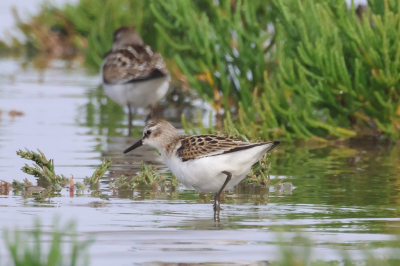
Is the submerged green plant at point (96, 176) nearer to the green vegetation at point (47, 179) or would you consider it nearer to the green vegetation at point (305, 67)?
the green vegetation at point (47, 179)

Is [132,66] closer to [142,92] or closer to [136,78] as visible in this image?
[136,78]

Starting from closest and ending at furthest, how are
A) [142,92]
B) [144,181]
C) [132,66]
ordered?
1. [144,181]
2. [142,92]
3. [132,66]

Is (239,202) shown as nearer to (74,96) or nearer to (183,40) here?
(183,40)

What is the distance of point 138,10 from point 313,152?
45.1ft

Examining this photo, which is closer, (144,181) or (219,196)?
(219,196)

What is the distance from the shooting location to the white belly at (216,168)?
8555 millimetres

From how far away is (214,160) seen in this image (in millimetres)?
8688

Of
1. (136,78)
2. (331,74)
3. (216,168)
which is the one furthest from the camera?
(136,78)

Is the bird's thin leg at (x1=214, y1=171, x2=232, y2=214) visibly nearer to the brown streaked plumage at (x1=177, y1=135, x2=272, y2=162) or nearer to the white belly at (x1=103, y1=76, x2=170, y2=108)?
the brown streaked plumage at (x1=177, y1=135, x2=272, y2=162)

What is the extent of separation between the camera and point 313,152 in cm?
1329

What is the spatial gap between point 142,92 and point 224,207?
24.5ft

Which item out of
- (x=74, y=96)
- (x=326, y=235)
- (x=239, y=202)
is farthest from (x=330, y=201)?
(x=74, y=96)

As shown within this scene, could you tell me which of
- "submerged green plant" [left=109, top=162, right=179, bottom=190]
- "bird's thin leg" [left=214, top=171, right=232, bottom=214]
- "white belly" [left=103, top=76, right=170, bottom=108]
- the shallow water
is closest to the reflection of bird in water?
"white belly" [left=103, top=76, right=170, bottom=108]

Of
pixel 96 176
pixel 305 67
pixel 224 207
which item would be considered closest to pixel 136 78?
pixel 305 67
